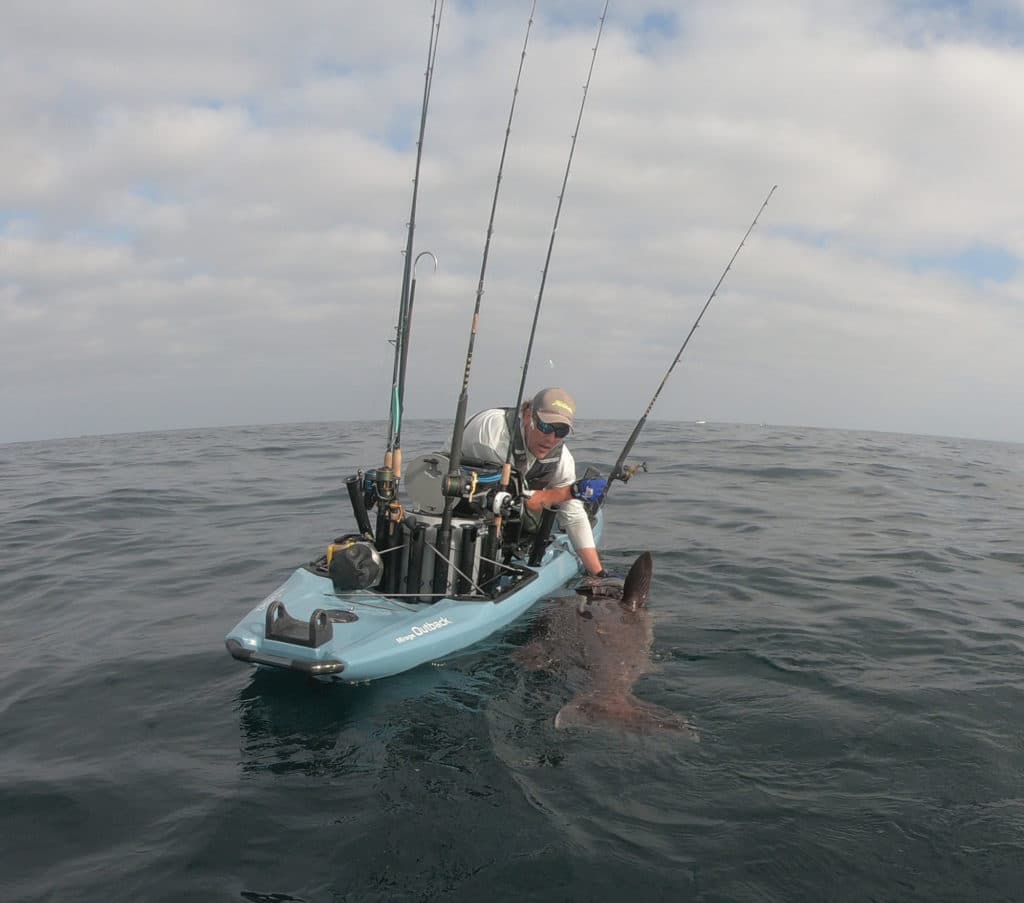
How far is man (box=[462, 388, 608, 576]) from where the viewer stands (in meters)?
6.25

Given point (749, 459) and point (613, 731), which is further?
point (749, 459)

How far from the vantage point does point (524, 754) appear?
4219mm

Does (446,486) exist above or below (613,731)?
above

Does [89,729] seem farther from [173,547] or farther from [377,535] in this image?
[173,547]

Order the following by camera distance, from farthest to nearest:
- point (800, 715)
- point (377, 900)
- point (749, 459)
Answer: point (749, 459) → point (800, 715) → point (377, 900)

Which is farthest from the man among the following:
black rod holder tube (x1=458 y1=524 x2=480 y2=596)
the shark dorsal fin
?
black rod holder tube (x1=458 y1=524 x2=480 y2=596)

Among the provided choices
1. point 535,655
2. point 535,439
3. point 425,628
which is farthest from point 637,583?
point 425,628

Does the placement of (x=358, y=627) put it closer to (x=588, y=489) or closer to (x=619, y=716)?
(x=619, y=716)

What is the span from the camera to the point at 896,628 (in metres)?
6.65

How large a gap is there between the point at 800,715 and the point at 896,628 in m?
2.47

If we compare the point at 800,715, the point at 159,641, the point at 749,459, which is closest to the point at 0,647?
the point at 159,641

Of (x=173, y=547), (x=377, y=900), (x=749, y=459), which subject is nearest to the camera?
(x=377, y=900)

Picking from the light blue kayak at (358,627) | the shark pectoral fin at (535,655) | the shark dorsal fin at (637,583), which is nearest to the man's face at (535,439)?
the light blue kayak at (358,627)

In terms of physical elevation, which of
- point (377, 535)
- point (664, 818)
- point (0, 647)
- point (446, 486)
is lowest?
point (0, 647)
